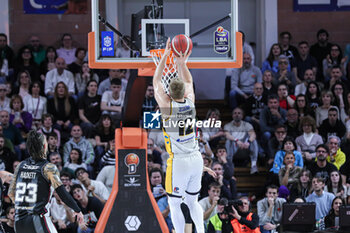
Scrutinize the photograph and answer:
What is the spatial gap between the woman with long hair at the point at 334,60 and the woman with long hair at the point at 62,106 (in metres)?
5.67

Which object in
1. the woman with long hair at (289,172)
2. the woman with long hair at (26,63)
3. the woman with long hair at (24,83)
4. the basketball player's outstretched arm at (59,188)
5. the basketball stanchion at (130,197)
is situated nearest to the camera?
the basketball player's outstretched arm at (59,188)

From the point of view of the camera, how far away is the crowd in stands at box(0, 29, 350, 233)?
1162 cm

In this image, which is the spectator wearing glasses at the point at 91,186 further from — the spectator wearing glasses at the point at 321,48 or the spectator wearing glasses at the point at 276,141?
the spectator wearing glasses at the point at 321,48

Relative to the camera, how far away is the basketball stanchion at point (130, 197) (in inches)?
388

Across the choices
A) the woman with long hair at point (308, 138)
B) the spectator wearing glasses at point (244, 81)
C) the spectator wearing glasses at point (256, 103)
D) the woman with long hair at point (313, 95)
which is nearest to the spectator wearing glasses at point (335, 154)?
the woman with long hair at point (308, 138)

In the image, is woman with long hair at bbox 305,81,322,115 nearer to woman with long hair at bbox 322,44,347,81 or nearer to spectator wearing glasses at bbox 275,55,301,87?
spectator wearing glasses at bbox 275,55,301,87

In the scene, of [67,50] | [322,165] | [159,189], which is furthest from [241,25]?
[159,189]

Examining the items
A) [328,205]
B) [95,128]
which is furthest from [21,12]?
[328,205]

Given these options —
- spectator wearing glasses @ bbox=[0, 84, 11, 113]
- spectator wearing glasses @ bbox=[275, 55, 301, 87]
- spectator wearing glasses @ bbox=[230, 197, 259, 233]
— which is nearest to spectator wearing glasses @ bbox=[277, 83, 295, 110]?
spectator wearing glasses @ bbox=[275, 55, 301, 87]

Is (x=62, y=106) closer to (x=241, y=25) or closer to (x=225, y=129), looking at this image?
(x=225, y=129)

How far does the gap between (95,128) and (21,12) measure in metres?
4.54

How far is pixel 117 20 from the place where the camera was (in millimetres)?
16172

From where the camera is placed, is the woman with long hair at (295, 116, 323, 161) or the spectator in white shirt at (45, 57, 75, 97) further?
the spectator in white shirt at (45, 57, 75, 97)

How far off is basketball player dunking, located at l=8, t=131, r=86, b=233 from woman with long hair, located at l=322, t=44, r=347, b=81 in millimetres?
9302
